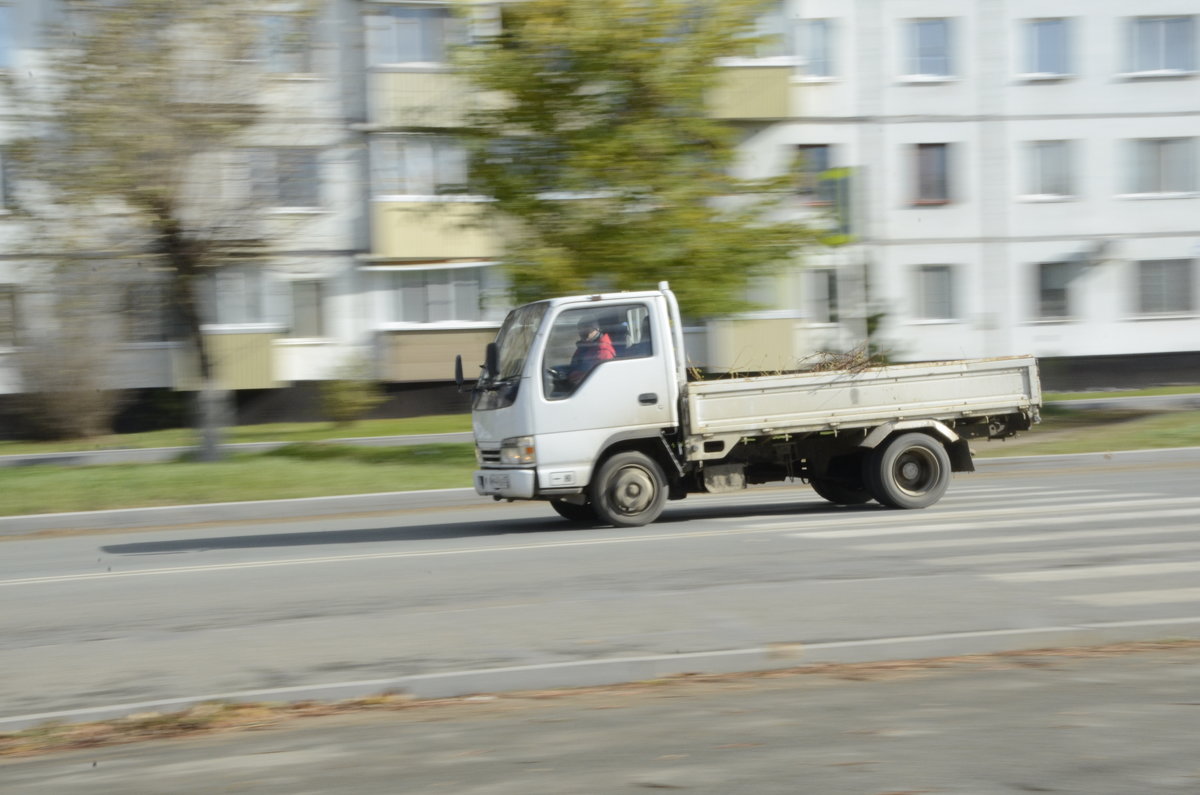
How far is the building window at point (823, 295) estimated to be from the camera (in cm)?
3547

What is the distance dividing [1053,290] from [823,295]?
635 centimetres

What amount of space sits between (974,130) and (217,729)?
33.3m

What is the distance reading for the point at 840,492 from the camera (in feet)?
48.7

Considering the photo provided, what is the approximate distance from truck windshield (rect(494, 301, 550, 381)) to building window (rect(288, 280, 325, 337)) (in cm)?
2049

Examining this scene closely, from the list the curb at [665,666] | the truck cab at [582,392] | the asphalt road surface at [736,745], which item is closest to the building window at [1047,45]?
the truck cab at [582,392]

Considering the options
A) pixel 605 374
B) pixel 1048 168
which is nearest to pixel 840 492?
pixel 605 374

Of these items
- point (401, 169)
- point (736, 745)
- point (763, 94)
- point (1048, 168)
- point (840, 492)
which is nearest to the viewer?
point (736, 745)

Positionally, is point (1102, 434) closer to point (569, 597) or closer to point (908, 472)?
point (908, 472)

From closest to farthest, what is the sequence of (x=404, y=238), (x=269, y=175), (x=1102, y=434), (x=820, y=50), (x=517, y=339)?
(x=517, y=339)
(x=269, y=175)
(x=1102, y=434)
(x=404, y=238)
(x=820, y=50)

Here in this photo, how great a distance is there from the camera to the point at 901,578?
9.70 metres

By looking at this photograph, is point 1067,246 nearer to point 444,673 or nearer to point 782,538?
point 782,538

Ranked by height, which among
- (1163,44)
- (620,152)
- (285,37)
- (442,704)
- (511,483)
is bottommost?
(442,704)

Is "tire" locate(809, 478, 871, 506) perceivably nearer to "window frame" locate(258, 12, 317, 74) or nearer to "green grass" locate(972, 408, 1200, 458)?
"green grass" locate(972, 408, 1200, 458)

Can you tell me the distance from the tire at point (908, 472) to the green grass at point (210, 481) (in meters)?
6.49
